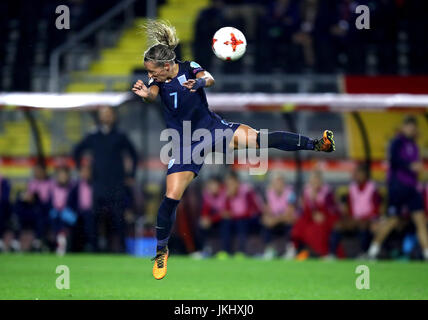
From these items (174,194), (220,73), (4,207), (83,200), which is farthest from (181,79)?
(220,73)

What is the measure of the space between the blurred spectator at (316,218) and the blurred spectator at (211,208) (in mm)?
1192

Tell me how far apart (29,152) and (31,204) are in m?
1.41

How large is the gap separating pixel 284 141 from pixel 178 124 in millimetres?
1026

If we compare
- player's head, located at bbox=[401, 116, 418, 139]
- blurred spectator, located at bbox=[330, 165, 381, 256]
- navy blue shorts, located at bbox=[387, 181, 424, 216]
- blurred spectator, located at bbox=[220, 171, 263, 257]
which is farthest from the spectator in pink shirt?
player's head, located at bbox=[401, 116, 418, 139]

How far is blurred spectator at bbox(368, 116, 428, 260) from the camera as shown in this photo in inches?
531

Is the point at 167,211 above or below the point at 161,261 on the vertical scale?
above

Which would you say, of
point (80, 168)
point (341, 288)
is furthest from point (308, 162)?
point (341, 288)

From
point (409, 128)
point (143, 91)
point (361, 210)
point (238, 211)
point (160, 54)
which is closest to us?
point (143, 91)

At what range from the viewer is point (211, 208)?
47.4ft

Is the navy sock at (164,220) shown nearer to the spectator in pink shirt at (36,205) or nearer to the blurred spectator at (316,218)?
the blurred spectator at (316,218)

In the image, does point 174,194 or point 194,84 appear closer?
point 194,84

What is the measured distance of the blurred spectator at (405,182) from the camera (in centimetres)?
1348

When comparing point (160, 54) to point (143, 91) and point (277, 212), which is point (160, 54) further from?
point (277, 212)

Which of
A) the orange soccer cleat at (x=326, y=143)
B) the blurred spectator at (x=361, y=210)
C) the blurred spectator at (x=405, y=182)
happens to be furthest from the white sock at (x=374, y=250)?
the orange soccer cleat at (x=326, y=143)
